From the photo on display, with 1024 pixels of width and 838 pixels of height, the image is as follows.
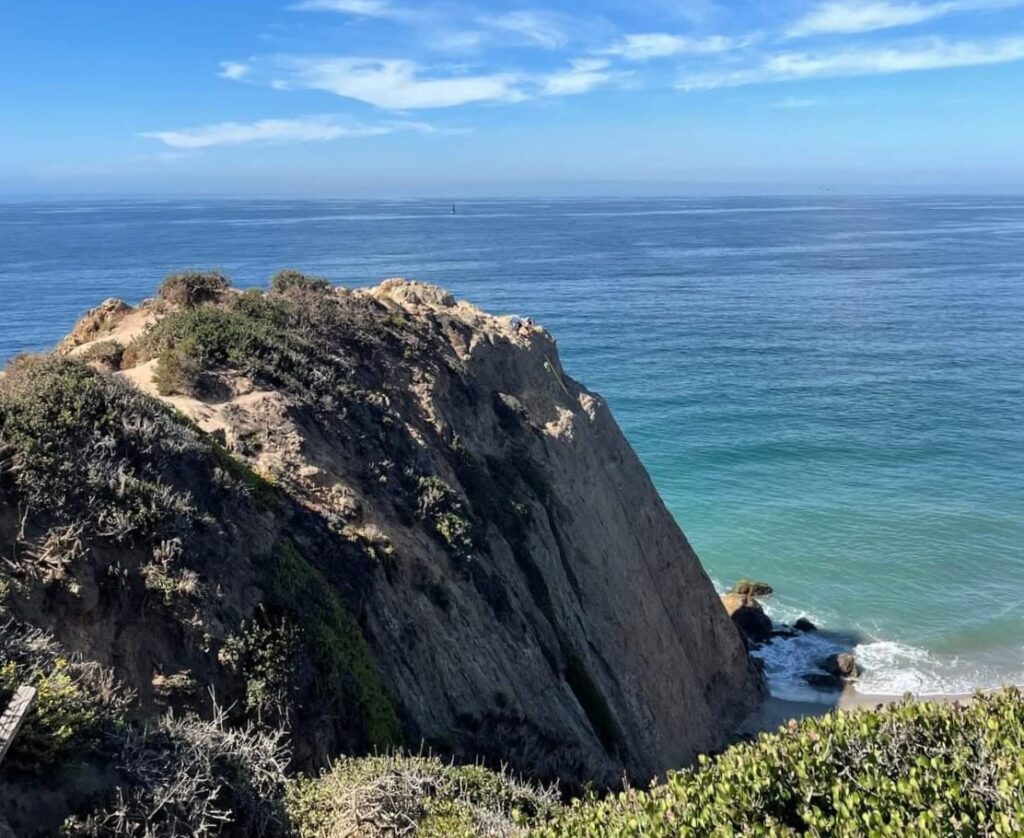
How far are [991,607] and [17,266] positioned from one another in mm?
109570

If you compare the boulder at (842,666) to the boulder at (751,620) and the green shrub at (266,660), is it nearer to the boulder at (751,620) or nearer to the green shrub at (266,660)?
the boulder at (751,620)

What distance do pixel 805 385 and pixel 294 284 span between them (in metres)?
43.6

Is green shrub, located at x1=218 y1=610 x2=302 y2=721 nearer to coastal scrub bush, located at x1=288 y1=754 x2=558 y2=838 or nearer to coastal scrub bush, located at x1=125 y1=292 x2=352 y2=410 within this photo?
coastal scrub bush, located at x1=288 y1=754 x2=558 y2=838

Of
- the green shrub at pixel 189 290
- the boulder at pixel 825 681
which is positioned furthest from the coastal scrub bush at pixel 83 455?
the boulder at pixel 825 681

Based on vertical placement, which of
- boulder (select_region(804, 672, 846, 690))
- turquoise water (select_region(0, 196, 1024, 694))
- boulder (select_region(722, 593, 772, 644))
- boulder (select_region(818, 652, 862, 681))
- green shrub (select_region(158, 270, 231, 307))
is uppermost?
green shrub (select_region(158, 270, 231, 307))

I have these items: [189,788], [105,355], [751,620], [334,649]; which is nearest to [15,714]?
[189,788]

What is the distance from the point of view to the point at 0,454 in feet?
36.4

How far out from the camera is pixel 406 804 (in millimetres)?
9578

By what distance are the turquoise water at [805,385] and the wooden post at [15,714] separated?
26.9 metres

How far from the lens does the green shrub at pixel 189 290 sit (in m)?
20.7

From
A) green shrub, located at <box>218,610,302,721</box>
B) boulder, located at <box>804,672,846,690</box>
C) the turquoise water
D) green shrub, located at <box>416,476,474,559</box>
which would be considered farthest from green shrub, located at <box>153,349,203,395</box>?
boulder, located at <box>804,672,846,690</box>

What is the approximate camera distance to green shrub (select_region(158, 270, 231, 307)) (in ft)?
67.8

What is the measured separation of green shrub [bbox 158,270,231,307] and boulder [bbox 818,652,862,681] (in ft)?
80.1

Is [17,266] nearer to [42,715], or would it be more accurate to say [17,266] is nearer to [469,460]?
[469,460]
